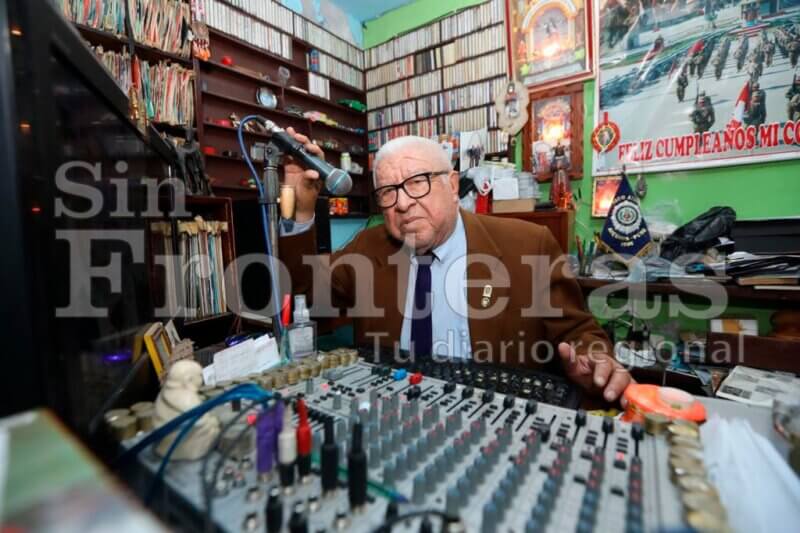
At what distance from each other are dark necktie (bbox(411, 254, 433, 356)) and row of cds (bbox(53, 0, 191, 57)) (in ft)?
6.58

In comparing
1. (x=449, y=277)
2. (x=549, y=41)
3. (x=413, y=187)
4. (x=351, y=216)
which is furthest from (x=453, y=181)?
(x=351, y=216)

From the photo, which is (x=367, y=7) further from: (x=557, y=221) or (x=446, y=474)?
(x=446, y=474)

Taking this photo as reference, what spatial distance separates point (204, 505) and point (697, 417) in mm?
620

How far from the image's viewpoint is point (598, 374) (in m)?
0.74

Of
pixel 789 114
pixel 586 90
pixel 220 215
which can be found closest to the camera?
pixel 220 215

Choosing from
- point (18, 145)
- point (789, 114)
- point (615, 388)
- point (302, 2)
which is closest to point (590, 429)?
point (615, 388)

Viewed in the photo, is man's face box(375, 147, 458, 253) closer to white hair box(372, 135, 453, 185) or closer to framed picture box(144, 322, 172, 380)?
white hair box(372, 135, 453, 185)

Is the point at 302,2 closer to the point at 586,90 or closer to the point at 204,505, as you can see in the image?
the point at 586,90

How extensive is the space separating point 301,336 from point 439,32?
313 cm

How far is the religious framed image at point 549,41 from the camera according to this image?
2.43m

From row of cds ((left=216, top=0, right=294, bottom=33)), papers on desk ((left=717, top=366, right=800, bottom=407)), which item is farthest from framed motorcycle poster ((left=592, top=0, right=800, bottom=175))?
row of cds ((left=216, top=0, right=294, bottom=33))

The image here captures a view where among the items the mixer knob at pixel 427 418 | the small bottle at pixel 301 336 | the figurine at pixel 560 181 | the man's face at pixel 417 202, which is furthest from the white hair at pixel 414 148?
the figurine at pixel 560 181

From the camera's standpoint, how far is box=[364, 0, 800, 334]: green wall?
6.40 feet

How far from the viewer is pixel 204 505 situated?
352 millimetres
